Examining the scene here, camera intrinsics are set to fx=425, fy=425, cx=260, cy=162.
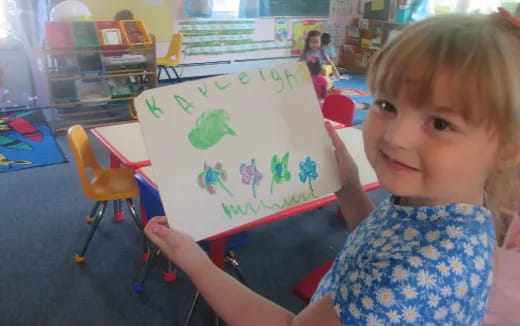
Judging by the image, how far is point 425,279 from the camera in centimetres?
52

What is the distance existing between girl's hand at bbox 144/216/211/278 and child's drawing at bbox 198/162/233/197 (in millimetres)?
100

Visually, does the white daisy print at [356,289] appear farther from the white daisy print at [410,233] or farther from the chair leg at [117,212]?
the chair leg at [117,212]

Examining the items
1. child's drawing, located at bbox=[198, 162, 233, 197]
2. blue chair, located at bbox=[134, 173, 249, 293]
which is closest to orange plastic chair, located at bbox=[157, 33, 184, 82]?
blue chair, located at bbox=[134, 173, 249, 293]

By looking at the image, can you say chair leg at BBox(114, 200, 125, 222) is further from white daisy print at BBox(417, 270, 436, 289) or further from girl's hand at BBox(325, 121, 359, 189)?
white daisy print at BBox(417, 270, 436, 289)

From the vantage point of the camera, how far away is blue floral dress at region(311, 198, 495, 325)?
525mm

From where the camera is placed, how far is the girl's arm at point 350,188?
3.05 feet

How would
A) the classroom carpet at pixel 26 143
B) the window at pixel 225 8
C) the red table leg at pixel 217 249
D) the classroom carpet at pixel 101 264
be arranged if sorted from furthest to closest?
1. the window at pixel 225 8
2. the classroom carpet at pixel 26 143
3. the classroom carpet at pixel 101 264
4. the red table leg at pixel 217 249

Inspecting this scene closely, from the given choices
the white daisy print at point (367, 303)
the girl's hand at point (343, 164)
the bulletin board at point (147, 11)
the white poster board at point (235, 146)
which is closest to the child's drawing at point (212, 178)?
the white poster board at point (235, 146)

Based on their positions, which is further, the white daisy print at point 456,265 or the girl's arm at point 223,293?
the girl's arm at point 223,293

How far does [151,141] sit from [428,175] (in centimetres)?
45

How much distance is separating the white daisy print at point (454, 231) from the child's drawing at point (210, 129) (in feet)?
1.45

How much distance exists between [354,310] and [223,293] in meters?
0.25

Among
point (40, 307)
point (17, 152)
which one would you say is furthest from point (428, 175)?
point (17, 152)

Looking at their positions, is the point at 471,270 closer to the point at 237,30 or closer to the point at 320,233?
the point at 320,233
